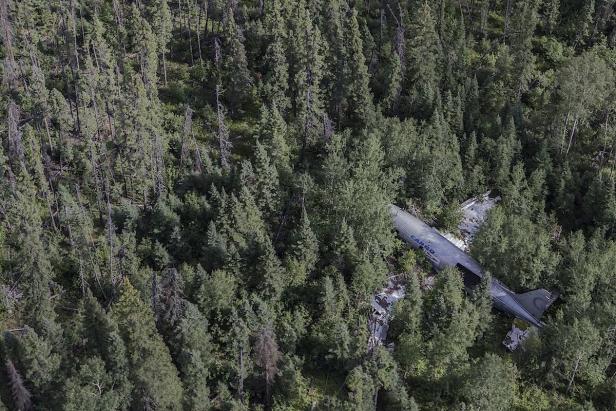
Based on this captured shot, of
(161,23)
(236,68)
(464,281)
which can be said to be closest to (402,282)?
(464,281)

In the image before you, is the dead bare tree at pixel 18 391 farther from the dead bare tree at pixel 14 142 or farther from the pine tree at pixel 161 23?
the pine tree at pixel 161 23

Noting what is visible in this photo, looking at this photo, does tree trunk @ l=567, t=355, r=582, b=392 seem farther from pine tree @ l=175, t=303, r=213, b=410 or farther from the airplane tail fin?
pine tree @ l=175, t=303, r=213, b=410

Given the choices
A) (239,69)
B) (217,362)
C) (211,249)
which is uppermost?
(239,69)

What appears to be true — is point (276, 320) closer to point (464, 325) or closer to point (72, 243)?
point (464, 325)

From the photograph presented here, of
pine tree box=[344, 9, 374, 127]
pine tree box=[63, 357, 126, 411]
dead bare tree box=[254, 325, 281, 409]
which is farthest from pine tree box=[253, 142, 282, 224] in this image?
pine tree box=[63, 357, 126, 411]

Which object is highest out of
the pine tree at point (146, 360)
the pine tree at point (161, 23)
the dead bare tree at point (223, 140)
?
the pine tree at point (161, 23)

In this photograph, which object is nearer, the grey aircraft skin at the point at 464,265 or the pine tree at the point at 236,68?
the grey aircraft skin at the point at 464,265

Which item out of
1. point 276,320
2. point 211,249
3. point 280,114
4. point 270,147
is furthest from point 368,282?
point 280,114

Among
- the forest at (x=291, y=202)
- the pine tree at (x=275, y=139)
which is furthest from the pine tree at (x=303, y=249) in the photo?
the pine tree at (x=275, y=139)
